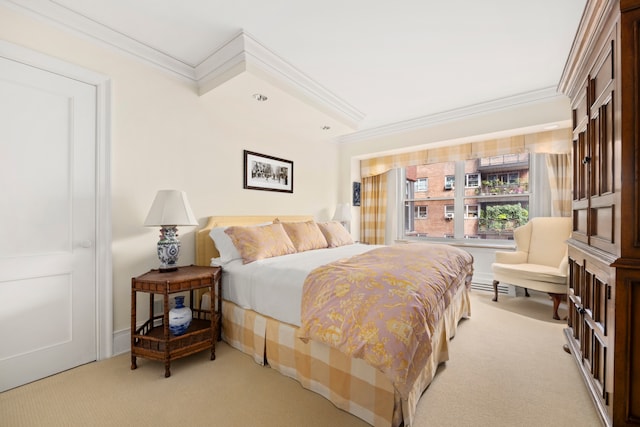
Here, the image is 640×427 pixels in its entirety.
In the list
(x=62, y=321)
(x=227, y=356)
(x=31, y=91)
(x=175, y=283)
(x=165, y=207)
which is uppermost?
(x=31, y=91)

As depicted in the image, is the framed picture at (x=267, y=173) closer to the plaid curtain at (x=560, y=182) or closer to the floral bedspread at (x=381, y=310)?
the floral bedspread at (x=381, y=310)

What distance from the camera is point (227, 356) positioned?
2.15m

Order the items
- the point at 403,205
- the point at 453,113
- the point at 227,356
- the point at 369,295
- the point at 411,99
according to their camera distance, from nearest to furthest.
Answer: the point at 369,295 < the point at 227,356 < the point at 411,99 < the point at 453,113 < the point at 403,205

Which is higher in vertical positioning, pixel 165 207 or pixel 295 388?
pixel 165 207

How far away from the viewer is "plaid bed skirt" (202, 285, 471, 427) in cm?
139

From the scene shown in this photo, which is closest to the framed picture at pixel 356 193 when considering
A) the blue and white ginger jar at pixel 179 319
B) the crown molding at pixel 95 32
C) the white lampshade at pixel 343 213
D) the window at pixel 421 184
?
the white lampshade at pixel 343 213

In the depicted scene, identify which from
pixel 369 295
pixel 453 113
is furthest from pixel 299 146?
pixel 369 295

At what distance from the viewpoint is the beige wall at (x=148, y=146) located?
6.68 ft

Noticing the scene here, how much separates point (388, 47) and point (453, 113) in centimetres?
187

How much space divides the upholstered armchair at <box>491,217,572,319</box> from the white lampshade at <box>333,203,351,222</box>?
2150 millimetres

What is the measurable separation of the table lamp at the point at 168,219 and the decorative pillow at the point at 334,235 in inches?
66.3

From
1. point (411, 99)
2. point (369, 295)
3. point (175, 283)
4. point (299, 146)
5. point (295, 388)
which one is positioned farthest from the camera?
point (299, 146)

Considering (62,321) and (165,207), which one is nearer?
(62,321)

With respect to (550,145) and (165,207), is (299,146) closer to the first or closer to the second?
(165,207)
